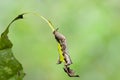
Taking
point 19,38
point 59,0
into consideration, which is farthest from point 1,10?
point 59,0

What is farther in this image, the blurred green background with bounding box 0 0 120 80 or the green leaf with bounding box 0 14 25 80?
the blurred green background with bounding box 0 0 120 80

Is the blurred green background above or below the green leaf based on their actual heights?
below

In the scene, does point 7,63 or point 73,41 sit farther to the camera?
Result: point 73,41

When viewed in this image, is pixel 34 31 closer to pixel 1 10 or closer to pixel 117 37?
pixel 1 10

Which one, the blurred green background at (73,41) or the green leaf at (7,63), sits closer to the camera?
the green leaf at (7,63)
